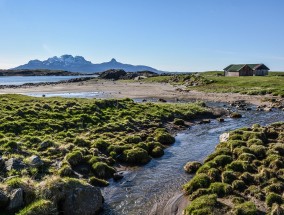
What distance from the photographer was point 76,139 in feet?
122

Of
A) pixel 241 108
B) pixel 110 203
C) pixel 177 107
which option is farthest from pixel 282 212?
pixel 241 108

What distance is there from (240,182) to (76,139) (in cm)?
1941

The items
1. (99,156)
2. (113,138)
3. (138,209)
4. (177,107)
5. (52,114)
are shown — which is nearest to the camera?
(138,209)

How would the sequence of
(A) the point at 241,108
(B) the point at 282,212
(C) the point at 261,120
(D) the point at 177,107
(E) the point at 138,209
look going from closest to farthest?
(B) the point at 282,212, (E) the point at 138,209, (C) the point at 261,120, (D) the point at 177,107, (A) the point at 241,108

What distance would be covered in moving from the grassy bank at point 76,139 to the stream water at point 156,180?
5.20 feet

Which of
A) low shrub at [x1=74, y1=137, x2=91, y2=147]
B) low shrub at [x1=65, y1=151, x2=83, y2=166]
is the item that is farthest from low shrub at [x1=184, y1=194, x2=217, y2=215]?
low shrub at [x1=74, y1=137, x2=91, y2=147]

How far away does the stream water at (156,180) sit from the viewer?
2359 cm

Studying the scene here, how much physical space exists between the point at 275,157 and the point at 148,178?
453 inches

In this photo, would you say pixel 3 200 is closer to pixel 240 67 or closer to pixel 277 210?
pixel 277 210

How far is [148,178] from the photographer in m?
28.9

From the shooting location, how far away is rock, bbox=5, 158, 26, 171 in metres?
25.8

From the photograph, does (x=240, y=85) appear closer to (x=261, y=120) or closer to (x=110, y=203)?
(x=261, y=120)

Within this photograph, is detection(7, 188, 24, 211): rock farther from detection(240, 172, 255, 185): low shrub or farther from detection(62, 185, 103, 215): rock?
detection(240, 172, 255, 185): low shrub

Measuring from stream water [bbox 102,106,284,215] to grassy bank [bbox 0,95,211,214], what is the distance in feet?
5.20
